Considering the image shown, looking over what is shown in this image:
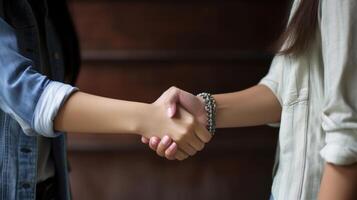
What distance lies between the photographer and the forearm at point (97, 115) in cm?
67

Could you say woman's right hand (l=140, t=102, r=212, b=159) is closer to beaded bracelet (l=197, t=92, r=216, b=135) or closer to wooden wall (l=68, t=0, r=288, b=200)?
beaded bracelet (l=197, t=92, r=216, b=135)

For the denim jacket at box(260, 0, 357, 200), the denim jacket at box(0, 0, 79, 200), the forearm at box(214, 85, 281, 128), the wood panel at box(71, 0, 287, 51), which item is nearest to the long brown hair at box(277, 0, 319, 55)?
the denim jacket at box(260, 0, 357, 200)

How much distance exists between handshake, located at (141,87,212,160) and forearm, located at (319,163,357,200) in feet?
0.81

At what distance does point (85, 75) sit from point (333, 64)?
786 mm

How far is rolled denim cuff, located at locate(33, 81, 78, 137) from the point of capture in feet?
2.10

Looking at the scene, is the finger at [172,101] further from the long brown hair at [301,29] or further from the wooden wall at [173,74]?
the wooden wall at [173,74]

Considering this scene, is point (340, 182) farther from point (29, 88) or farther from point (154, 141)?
point (29, 88)

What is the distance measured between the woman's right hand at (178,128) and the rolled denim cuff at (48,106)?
0.46 ft

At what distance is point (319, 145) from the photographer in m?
0.62

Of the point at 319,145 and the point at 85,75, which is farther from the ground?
the point at 319,145

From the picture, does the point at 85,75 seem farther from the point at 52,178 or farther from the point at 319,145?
the point at 319,145

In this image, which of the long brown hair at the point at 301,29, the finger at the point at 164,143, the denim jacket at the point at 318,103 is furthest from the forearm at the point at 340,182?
the finger at the point at 164,143

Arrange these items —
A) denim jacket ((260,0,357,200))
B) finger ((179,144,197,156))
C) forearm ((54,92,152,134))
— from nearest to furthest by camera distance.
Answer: denim jacket ((260,0,357,200)), forearm ((54,92,152,134)), finger ((179,144,197,156))

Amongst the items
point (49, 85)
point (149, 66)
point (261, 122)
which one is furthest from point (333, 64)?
point (149, 66)
